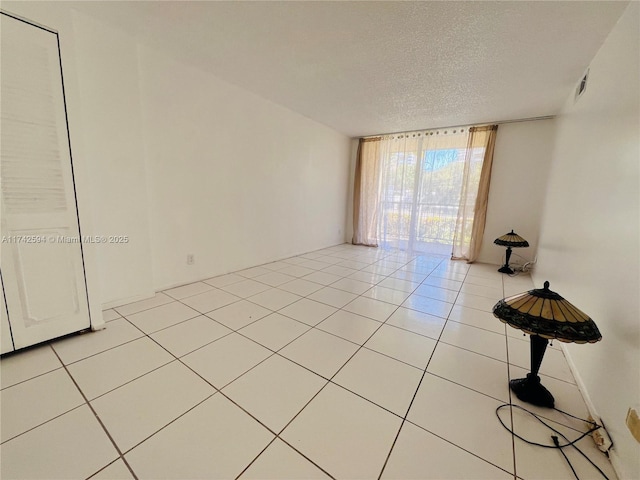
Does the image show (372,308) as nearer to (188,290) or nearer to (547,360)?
(547,360)

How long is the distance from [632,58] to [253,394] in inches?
116

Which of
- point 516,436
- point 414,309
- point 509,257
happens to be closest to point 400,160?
point 509,257

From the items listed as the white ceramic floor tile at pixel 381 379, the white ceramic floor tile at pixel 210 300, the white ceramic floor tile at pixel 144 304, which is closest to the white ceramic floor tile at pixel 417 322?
the white ceramic floor tile at pixel 381 379

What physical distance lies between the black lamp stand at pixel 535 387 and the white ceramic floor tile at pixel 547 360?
0.31m

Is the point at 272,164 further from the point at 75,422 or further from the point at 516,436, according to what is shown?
the point at 516,436

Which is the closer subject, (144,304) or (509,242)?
(144,304)

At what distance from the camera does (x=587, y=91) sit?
2.28 metres

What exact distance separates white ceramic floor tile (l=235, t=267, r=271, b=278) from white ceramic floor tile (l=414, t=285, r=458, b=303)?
208 centimetres

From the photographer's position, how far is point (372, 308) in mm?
2518

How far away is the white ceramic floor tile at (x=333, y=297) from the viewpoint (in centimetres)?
262

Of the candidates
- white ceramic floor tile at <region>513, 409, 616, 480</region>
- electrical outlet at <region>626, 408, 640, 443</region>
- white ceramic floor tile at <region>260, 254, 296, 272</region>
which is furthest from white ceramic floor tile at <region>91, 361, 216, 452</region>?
white ceramic floor tile at <region>260, 254, 296, 272</region>

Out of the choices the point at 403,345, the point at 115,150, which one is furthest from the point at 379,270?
the point at 115,150

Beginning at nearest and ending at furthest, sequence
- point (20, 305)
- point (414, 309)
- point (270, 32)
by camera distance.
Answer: point (20, 305)
point (270, 32)
point (414, 309)

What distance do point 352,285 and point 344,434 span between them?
6.69 ft
